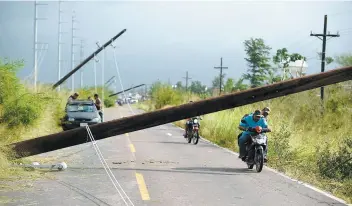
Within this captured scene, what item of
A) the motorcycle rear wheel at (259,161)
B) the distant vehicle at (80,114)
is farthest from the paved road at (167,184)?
the distant vehicle at (80,114)

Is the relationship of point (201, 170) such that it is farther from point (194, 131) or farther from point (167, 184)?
point (194, 131)

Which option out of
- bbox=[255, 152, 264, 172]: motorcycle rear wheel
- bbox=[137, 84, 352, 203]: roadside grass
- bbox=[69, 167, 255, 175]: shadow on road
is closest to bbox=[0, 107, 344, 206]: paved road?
bbox=[69, 167, 255, 175]: shadow on road

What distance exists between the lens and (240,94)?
13.3 meters

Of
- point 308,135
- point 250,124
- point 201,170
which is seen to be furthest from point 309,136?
point 201,170

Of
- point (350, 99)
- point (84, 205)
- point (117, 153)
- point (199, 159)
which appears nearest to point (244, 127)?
point (199, 159)

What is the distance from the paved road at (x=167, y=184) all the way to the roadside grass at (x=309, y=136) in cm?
116

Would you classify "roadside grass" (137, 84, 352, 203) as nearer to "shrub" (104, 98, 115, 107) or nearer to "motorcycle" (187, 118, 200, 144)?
"motorcycle" (187, 118, 200, 144)

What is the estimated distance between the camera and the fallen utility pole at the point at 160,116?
42.8 ft

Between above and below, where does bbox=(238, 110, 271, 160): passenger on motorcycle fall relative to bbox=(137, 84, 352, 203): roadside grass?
above

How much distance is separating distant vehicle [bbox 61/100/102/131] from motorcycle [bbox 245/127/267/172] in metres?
14.9

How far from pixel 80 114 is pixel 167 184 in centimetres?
1807

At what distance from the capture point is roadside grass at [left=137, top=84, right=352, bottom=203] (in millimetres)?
13242

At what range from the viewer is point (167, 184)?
36.9 ft

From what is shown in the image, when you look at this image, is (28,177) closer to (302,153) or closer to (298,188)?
(298,188)
